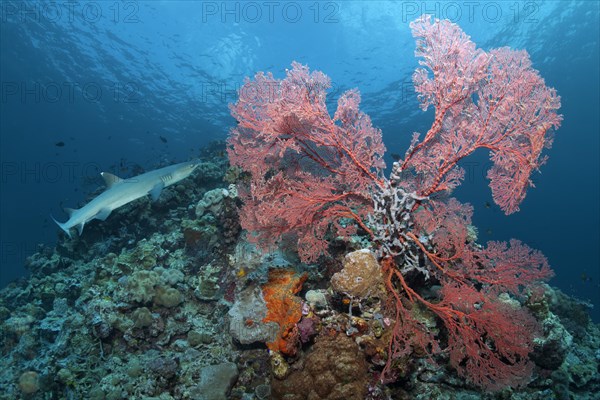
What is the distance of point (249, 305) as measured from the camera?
4.83 metres

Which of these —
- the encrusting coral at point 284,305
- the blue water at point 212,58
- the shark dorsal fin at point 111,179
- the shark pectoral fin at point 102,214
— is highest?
the blue water at point 212,58

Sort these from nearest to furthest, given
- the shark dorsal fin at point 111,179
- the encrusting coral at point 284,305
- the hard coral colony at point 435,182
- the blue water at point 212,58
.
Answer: the hard coral colony at point 435,182, the encrusting coral at point 284,305, the shark dorsal fin at point 111,179, the blue water at point 212,58

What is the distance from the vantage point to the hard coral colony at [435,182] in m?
3.77

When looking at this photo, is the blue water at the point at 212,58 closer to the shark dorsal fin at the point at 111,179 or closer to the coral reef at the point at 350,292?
the shark dorsal fin at the point at 111,179

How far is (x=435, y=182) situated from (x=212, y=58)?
33.4 meters

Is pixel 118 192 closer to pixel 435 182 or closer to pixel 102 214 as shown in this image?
pixel 102 214

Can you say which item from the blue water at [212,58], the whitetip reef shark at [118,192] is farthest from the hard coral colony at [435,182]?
the blue water at [212,58]

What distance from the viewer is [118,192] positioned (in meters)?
6.63

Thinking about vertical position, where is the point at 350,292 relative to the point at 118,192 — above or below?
below

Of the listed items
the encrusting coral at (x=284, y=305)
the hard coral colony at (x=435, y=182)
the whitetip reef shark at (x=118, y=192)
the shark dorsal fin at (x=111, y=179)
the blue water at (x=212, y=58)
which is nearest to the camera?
the hard coral colony at (x=435, y=182)

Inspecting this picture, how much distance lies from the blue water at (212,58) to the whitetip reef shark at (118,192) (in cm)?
978

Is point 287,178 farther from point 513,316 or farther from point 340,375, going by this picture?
Result: point 513,316

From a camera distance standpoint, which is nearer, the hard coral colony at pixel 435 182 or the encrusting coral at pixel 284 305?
the hard coral colony at pixel 435 182

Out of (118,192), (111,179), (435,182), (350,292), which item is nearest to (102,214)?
(118,192)
